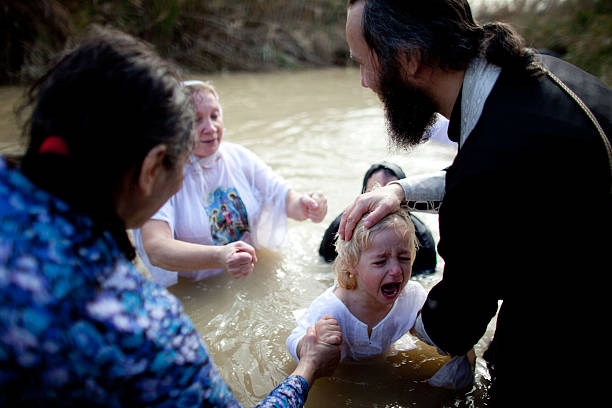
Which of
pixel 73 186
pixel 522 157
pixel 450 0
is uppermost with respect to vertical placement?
pixel 450 0

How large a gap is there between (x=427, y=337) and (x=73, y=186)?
1524mm

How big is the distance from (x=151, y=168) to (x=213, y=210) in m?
1.82

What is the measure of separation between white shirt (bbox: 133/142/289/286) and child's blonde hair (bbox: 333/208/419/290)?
98 cm

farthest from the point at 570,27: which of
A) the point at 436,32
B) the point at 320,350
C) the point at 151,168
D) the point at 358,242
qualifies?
the point at 151,168

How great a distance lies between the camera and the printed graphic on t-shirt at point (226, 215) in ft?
9.94

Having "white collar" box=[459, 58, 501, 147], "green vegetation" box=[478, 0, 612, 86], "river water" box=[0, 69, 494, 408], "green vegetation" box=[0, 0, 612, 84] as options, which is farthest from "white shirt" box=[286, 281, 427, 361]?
"green vegetation" box=[0, 0, 612, 84]

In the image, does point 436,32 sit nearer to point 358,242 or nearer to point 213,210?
point 358,242

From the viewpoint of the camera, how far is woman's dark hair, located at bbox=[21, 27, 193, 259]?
113 centimetres

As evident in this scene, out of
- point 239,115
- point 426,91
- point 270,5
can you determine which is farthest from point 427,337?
point 270,5

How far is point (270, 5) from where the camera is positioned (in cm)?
1175

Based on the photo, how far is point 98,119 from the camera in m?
1.13

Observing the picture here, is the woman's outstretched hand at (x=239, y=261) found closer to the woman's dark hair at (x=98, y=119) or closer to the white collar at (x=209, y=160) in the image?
the white collar at (x=209, y=160)

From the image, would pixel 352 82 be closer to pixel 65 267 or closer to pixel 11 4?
pixel 11 4

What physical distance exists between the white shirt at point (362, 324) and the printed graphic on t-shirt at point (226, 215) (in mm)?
945
